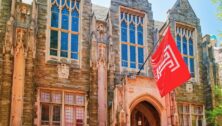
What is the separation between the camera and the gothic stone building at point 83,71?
1460 centimetres

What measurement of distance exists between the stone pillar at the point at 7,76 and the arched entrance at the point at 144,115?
248 inches

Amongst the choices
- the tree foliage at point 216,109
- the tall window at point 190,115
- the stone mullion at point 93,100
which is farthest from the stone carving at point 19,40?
the tree foliage at point 216,109

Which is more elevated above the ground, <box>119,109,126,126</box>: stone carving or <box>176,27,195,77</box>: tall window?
<box>176,27,195,77</box>: tall window

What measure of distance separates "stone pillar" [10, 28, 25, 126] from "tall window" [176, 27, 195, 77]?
898 centimetres

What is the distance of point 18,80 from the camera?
14.3m

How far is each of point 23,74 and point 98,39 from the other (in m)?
4.14

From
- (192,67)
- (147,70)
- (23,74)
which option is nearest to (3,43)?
(23,74)

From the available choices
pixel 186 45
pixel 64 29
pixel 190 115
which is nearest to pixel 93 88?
pixel 64 29

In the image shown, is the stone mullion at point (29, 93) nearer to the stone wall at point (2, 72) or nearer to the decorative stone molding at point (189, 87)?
the stone wall at point (2, 72)

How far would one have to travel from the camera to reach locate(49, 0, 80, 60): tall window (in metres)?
16.2

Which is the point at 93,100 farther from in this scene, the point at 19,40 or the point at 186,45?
the point at 186,45

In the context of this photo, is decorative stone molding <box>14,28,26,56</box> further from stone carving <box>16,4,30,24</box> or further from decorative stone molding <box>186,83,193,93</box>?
decorative stone molding <box>186,83,193,93</box>

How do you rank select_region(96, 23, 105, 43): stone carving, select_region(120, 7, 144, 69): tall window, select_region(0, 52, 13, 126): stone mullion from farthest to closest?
select_region(120, 7, 144, 69): tall window, select_region(96, 23, 105, 43): stone carving, select_region(0, 52, 13, 126): stone mullion

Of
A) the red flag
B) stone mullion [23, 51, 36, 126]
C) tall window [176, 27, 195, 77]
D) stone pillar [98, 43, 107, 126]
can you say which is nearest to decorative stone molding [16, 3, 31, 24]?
stone mullion [23, 51, 36, 126]
